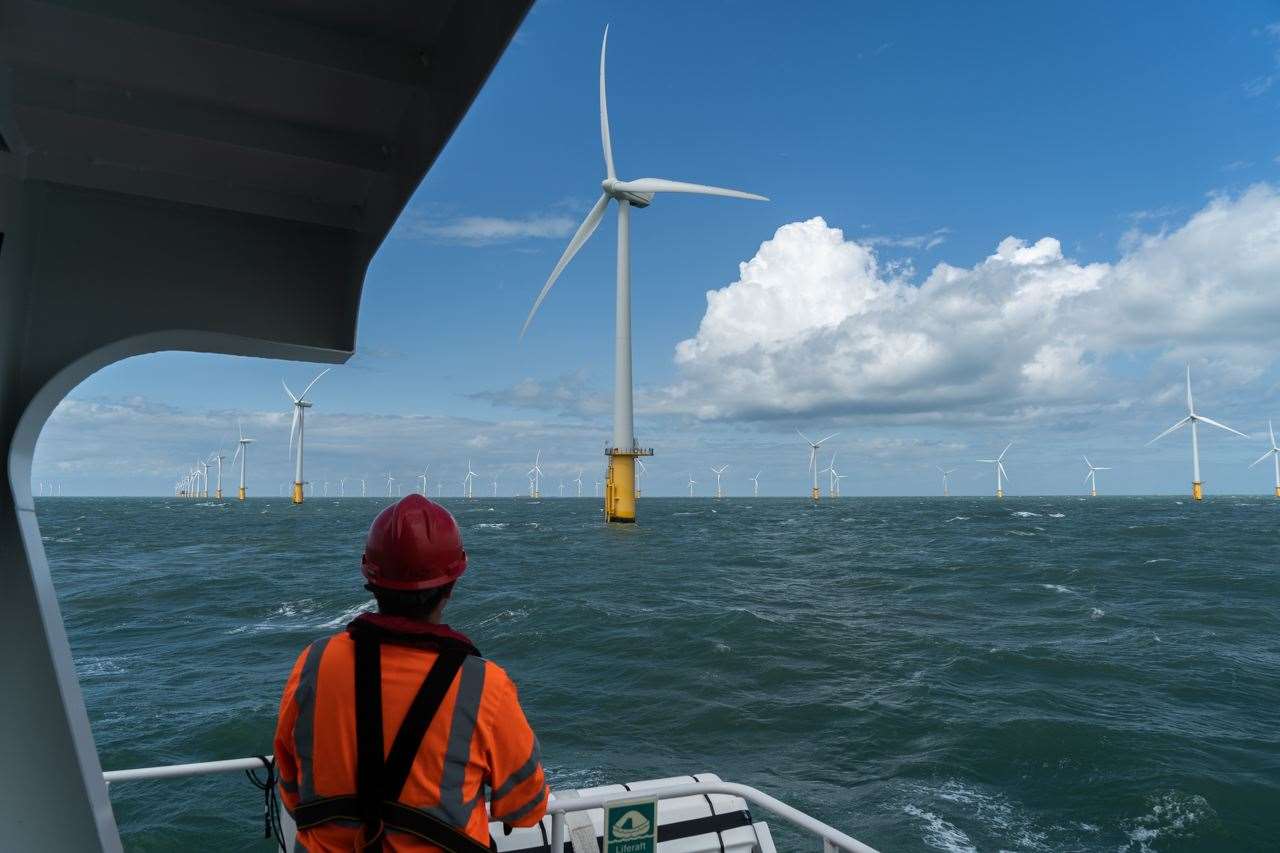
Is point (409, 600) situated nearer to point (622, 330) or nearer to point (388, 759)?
point (388, 759)

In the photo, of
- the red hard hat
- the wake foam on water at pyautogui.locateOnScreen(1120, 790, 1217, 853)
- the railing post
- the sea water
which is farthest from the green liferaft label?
the wake foam on water at pyautogui.locateOnScreen(1120, 790, 1217, 853)

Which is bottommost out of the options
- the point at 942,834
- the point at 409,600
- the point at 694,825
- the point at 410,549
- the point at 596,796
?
the point at 942,834

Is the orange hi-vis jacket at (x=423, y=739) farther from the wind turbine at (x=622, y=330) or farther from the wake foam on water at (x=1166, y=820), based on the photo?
the wind turbine at (x=622, y=330)

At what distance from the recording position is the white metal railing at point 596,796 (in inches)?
157

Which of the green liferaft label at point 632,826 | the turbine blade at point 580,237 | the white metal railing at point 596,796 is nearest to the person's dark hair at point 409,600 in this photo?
the white metal railing at point 596,796

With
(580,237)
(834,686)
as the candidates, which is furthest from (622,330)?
(834,686)

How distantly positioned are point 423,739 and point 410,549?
0.51m

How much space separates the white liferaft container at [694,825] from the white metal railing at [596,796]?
22 centimetres

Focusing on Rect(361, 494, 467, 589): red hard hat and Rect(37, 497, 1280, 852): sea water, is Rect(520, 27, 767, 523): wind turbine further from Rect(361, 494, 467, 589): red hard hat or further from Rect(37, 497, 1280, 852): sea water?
Rect(361, 494, 467, 589): red hard hat

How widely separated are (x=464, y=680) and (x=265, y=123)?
2644mm

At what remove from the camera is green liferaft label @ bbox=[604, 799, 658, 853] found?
14.1 feet

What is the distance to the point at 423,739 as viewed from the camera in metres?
1.93

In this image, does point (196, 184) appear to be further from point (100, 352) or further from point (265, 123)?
point (100, 352)

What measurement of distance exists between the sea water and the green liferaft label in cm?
563
